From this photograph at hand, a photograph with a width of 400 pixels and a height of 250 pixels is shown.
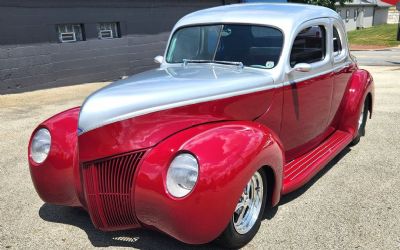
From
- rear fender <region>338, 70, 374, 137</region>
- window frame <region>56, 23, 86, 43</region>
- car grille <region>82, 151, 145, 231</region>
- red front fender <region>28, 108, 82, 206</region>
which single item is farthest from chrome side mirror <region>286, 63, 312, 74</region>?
window frame <region>56, 23, 86, 43</region>

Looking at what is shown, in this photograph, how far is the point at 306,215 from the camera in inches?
143

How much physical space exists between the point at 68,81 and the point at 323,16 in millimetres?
8135

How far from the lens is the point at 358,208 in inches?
147

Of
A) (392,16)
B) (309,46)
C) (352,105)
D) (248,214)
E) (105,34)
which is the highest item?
(309,46)

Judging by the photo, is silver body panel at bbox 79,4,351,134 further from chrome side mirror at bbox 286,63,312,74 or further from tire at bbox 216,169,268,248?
tire at bbox 216,169,268,248

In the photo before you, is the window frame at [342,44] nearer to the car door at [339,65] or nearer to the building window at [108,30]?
the car door at [339,65]

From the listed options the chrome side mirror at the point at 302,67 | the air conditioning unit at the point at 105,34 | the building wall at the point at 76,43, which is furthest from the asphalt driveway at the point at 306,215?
the air conditioning unit at the point at 105,34

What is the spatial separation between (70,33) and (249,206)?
9.35 metres

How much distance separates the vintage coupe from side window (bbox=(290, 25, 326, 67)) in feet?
0.04

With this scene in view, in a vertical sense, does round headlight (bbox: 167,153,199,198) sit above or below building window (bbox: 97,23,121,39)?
below

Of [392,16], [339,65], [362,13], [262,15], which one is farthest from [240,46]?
[392,16]

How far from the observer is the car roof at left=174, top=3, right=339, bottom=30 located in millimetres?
4008

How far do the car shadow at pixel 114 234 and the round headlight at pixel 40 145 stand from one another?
0.63 m

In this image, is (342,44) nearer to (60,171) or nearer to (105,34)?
(60,171)
